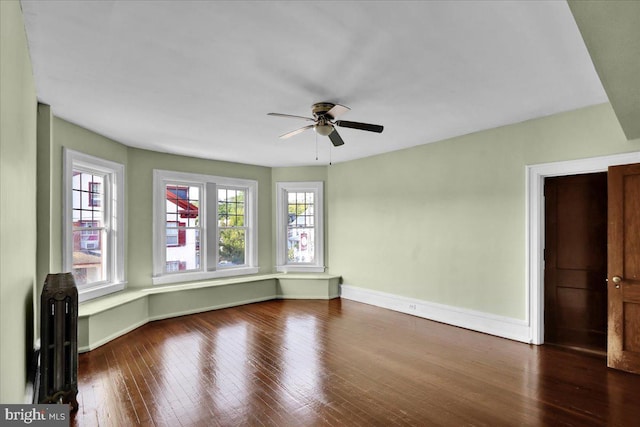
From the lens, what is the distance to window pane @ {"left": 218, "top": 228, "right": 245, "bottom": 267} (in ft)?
21.3

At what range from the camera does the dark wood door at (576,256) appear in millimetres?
4527

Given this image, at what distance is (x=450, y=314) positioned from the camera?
4.91 m

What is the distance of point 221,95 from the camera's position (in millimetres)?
3256

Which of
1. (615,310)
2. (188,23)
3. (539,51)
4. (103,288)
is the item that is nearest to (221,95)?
(188,23)

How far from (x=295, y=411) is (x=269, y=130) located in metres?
3.21

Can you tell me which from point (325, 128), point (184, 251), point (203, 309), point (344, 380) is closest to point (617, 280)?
point (344, 380)

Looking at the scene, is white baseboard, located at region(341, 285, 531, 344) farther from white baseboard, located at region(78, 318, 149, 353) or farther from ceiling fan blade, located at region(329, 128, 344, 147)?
white baseboard, located at region(78, 318, 149, 353)

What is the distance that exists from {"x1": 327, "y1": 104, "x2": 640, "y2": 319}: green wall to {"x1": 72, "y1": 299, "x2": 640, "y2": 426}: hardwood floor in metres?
0.75

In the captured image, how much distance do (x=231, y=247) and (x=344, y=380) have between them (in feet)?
13.4

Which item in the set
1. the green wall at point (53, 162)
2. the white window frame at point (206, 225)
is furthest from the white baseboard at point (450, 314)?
the green wall at point (53, 162)

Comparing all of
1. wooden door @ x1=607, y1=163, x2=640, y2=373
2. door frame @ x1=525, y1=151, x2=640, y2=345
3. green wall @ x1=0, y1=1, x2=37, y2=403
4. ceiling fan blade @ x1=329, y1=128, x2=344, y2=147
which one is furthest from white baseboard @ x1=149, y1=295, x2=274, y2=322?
wooden door @ x1=607, y1=163, x2=640, y2=373

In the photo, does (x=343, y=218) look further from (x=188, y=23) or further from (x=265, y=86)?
(x=188, y=23)

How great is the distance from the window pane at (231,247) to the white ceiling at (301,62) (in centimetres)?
267

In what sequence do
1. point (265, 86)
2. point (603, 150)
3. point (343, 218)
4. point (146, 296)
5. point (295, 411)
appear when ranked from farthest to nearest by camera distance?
point (343, 218)
point (146, 296)
point (603, 150)
point (265, 86)
point (295, 411)
